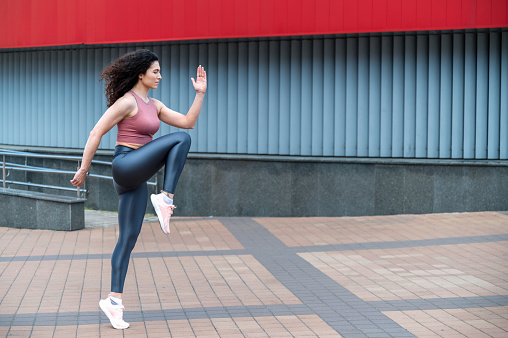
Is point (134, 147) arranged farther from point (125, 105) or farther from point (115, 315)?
point (115, 315)

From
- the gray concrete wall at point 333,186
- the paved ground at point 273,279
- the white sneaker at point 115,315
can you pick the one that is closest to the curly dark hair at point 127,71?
the white sneaker at point 115,315

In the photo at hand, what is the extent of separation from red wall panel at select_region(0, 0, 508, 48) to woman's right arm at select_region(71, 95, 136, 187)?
21.3ft

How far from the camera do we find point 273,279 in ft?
25.1

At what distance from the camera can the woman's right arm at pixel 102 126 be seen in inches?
217

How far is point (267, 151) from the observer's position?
12664mm

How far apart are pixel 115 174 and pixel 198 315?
4.67 ft

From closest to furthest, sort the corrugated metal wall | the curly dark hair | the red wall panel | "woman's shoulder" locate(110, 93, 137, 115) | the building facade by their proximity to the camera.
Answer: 1. "woman's shoulder" locate(110, 93, 137, 115)
2. the curly dark hair
3. the red wall panel
4. the building facade
5. the corrugated metal wall

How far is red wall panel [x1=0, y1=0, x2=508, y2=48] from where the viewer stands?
11.2m

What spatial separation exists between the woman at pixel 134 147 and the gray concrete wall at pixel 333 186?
657 cm

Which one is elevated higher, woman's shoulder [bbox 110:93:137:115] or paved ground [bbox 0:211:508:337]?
woman's shoulder [bbox 110:93:137:115]

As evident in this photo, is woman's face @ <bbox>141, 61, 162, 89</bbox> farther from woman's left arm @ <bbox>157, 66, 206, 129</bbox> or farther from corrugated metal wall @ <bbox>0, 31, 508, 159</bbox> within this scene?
corrugated metal wall @ <bbox>0, 31, 508, 159</bbox>

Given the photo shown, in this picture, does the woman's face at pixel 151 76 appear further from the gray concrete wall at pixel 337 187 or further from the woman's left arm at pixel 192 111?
the gray concrete wall at pixel 337 187

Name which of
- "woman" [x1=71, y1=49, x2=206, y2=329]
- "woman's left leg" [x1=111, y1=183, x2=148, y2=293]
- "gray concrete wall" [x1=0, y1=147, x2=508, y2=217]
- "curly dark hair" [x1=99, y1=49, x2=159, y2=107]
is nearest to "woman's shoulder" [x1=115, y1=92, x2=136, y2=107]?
"woman" [x1=71, y1=49, x2=206, y2=329]

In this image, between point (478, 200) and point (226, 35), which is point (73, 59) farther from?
point (478, 200)
